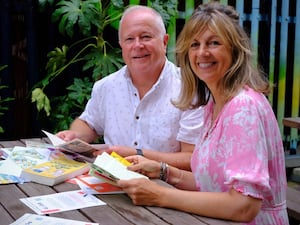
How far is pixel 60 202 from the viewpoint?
69.7 inches

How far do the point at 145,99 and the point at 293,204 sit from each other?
0.91m

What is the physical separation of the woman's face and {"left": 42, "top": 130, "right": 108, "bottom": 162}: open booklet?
66cm

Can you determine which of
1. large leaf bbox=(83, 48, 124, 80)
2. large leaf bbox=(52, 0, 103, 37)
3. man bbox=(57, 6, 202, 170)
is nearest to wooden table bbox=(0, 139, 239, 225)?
man bbox=(57, 6, 202, 170)

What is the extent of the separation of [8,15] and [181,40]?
2391 mm

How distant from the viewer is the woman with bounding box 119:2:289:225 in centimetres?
164

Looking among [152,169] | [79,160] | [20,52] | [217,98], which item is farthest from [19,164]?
[20,52]

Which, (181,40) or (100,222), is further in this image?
(181,40)

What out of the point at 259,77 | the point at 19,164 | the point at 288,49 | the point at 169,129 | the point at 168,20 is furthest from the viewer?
the point at 288,49

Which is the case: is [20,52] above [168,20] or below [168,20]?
below

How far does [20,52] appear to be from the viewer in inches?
162

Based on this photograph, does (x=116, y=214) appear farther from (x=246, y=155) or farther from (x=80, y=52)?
(x=80, y=52)

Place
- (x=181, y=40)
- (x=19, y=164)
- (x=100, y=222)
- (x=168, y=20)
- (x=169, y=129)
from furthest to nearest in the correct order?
(x=168, y=20)
(x=169, y=129)
(x=19, y=164)
(x=181, y=40)
(x=100, y=222)

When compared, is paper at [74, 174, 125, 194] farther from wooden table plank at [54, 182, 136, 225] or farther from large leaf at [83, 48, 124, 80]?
large leaf at [83, 48, 124, 80]

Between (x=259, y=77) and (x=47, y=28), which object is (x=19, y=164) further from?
(x=47, y=28)
